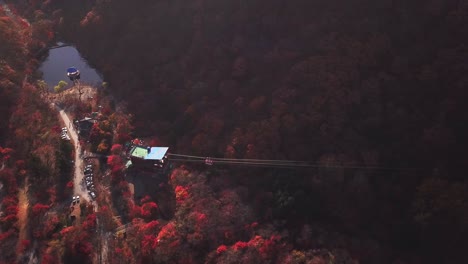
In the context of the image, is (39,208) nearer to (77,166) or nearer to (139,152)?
(77,166)

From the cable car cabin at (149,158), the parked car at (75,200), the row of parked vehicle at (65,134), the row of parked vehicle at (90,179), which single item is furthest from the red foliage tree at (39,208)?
the row of parked vehicle at (65,134)

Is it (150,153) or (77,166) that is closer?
(150,153)

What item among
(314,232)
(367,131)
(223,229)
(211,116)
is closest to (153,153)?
(211,116)

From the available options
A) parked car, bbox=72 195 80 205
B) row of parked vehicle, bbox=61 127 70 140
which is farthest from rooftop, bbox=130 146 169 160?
row of parked vehicle, bbox=61 127 70 140

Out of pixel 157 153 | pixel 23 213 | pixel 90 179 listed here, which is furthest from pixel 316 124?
pixel 23 213

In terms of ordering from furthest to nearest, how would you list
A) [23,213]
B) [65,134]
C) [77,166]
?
[65,134]
[77,166]
[23,213]

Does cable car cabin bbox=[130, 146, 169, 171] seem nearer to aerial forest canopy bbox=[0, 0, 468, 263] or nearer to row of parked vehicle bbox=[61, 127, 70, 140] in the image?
aerial forest canopy bbox=[0, 0, 468, 263]
